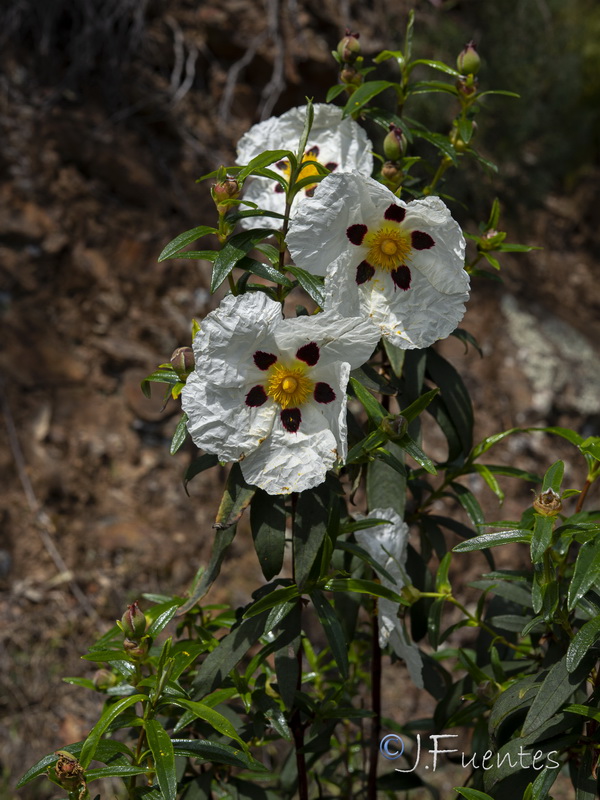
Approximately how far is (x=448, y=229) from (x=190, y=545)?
111 inches

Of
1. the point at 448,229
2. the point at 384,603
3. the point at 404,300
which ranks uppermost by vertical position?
the point at 448,229

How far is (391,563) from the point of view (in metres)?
1.67

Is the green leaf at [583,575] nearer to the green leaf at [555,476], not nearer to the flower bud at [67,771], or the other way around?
the green leaf at [555,476]

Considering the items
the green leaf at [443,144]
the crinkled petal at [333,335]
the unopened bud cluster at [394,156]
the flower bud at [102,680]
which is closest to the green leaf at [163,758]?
the flower bud at [102,680]

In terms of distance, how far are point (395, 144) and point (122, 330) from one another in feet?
9.71

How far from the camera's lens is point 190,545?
154 inches

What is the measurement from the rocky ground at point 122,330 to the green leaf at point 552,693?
2376mm

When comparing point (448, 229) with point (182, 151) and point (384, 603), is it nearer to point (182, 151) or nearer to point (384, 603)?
point (384, 603)

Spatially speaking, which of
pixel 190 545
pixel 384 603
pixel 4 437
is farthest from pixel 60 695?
pixel 384 603

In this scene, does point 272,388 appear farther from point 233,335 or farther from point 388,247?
point 388,247

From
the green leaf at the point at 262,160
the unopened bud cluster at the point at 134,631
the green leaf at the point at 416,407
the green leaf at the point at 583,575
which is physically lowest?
the unopened bud cluster at the point at 134,631

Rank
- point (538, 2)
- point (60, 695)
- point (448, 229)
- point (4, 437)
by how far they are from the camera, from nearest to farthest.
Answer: point (448, 229), point (60, 695), point (4, 437), point (538, 2)

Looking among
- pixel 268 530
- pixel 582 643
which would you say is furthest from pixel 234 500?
pixel 582 643

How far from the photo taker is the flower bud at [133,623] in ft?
4.45
